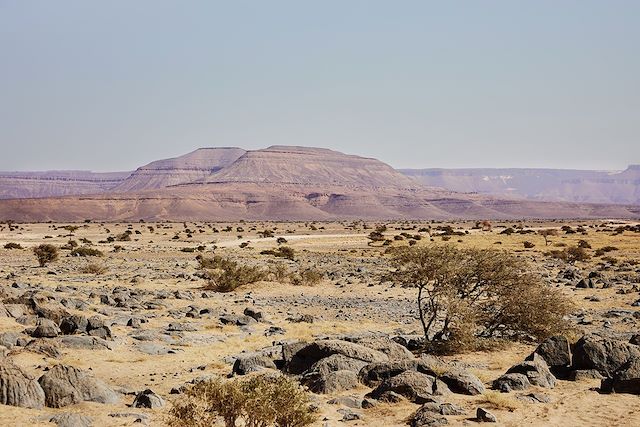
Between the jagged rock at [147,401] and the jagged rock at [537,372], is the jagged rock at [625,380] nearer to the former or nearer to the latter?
the jagged rock at [537,372]

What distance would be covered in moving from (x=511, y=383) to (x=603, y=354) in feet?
9.33

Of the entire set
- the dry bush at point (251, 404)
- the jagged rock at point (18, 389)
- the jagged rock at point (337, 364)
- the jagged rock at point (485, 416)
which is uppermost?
the dry bush at point (251, 404)

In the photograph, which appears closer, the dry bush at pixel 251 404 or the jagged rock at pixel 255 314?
the dry bush at pixel 251 404

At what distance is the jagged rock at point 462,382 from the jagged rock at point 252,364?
4.24 metres

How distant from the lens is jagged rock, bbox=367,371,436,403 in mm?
12516

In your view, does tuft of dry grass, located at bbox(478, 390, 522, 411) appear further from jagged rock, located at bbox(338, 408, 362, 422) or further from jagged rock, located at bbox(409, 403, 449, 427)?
jagged rock, located at bbox(338, 408, 362, 422)

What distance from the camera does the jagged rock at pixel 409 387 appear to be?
1252cm

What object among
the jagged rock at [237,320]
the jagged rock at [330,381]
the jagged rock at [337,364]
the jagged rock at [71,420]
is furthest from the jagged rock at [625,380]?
the jagged rock at [237,320]

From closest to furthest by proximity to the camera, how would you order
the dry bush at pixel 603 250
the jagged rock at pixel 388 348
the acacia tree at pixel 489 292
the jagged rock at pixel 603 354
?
the jagged rock at pixel 603 354 → the jagged rock at pixel 388 348 → the acacia tree at pixel 489 292 → the dry bush at pixel 603 250

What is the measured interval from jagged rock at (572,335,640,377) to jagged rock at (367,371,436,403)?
14.0 feet

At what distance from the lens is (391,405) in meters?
12.2

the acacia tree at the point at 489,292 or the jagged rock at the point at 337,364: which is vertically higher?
the acacia tree at the point at 489,292

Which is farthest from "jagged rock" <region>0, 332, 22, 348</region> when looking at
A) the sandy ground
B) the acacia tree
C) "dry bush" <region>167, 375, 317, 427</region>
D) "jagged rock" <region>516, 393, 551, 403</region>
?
"jagged rock" <region>516, 393, 551, 403</region>

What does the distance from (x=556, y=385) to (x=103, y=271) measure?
28.8 metres
